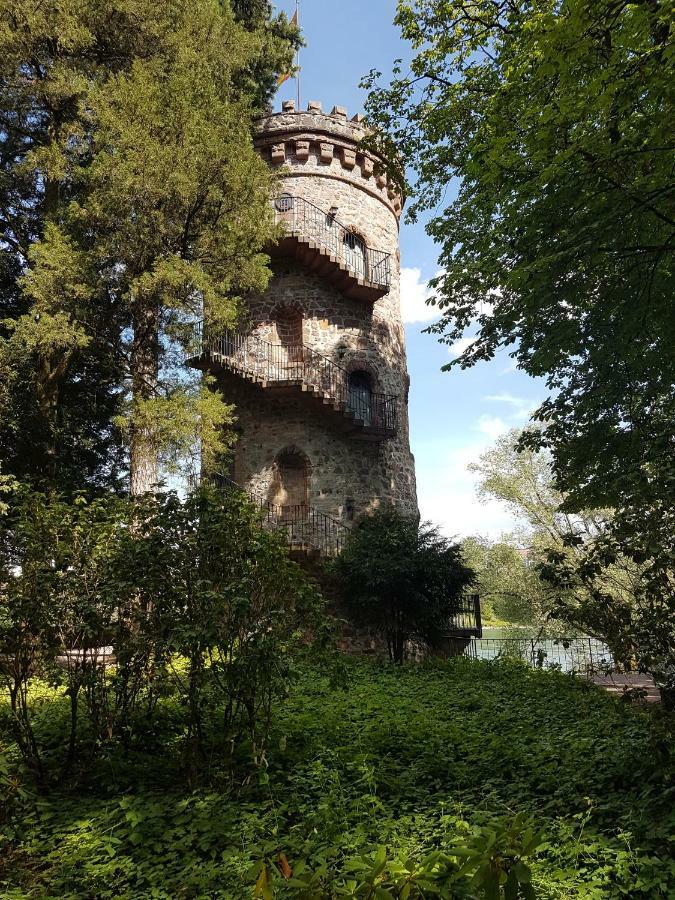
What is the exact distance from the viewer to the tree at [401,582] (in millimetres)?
12836

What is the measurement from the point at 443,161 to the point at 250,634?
10144mm

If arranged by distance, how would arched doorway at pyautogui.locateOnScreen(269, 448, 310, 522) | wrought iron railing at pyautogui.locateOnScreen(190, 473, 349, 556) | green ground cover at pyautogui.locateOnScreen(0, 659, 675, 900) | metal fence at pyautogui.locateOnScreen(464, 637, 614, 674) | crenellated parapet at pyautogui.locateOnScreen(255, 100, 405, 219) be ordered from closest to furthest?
green ground cover at pyautogui.locateOnScreen(0, 659, 675, 900) → metal fence at pyautogui.locateOnScreen(464, 637, 614, 674) → wrought iron railing at pyautogui.locateOnScreen(190, 473, 349, 556) → arched doorway at pyautogui.locateOnScreen(269, 448, 310, 522) → crenellated parapet at pyautogui.locateOnScreen(255, 100, 405, 219)

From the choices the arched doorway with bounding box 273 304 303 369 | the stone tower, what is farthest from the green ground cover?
the arched doorway with bounding box 273 304 303 369

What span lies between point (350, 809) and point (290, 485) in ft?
37.6

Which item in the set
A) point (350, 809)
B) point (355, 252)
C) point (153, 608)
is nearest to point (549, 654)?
point (350, 809)

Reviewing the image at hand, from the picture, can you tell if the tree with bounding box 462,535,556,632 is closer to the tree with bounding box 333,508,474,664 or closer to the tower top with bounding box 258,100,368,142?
the tree with bounding box 333,508,474,664

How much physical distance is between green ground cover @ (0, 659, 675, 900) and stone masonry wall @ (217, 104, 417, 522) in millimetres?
9031

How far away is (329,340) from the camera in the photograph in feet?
53.0

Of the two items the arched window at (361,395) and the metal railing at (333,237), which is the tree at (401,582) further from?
the metal railing at (333,237)

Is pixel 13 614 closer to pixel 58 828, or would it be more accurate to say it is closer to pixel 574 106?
pixel 58 828

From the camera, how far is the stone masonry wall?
50.4 feet

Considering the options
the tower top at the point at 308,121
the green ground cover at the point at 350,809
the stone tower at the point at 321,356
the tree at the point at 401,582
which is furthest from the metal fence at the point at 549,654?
the tower top at the point at 308,121

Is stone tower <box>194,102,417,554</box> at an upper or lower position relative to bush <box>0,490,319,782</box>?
upper

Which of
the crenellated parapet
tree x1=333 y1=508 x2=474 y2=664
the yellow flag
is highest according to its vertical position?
the yellow flag
